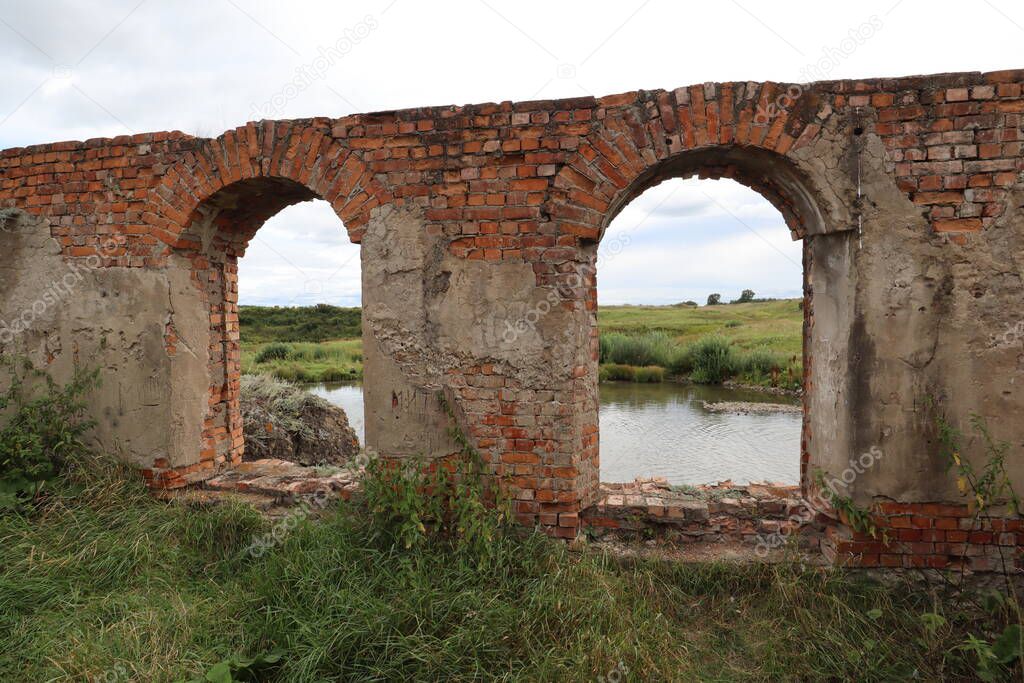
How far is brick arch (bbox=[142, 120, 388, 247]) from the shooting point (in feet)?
12.5

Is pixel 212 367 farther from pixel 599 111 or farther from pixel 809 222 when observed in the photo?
pixel 809 222

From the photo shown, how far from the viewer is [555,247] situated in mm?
3543

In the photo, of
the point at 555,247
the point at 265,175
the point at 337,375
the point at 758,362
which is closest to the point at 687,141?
the point at 555,247

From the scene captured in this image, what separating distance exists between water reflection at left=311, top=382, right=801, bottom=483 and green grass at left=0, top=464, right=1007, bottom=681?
2.02m

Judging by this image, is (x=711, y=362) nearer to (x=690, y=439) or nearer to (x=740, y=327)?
(x=690, y=439)

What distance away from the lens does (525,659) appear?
8.88 feet

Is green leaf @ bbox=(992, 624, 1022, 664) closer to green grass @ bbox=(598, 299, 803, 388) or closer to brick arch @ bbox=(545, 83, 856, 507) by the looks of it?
brick arch @ bbox=(545, 83, 856, 507)

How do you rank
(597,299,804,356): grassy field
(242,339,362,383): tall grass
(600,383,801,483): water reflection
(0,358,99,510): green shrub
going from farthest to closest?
(242,339,362,383): tall grass, (597,299,804,356): grassy field, (600,383,801,483): water reflection, (0,358,99,510): green shrub

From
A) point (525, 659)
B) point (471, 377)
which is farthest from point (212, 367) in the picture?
point (525, 659)

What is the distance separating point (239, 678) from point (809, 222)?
4.17 meters

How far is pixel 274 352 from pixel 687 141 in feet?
80.3

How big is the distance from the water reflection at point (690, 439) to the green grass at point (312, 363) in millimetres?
6856

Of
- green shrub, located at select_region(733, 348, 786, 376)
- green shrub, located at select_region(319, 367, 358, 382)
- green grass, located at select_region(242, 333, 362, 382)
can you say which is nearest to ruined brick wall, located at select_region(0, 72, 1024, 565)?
green shrub, located at select_region(733, 348, 786, 376)

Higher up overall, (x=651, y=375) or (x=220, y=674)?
(x=651, y=375)
